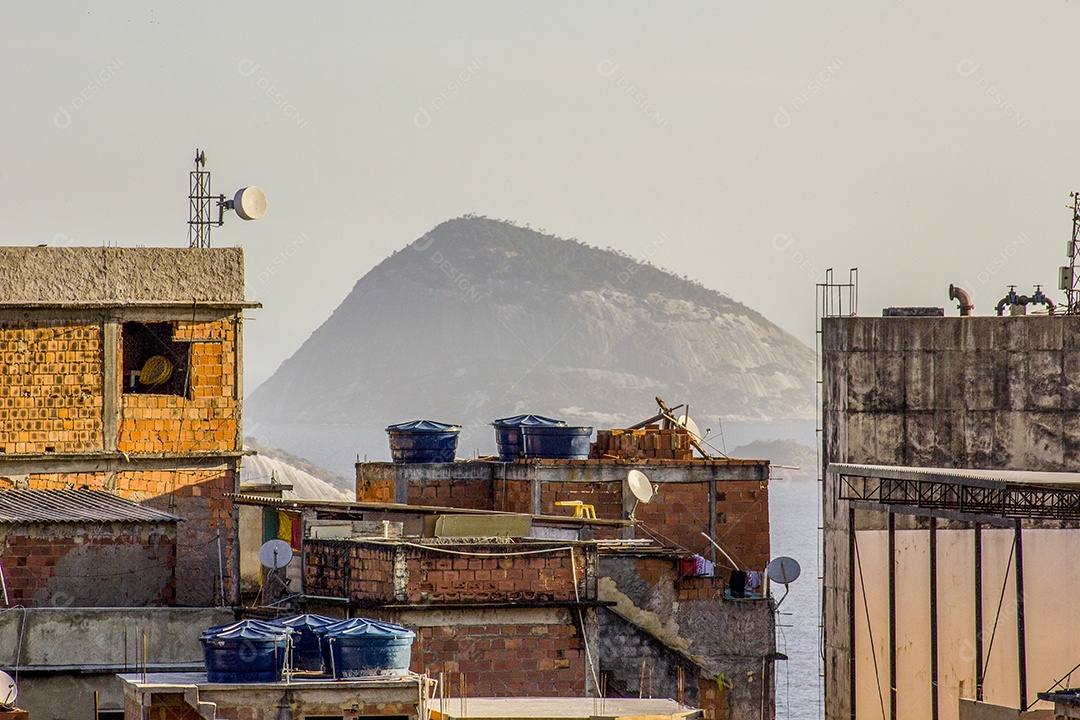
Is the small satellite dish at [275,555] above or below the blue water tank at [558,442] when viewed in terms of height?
below

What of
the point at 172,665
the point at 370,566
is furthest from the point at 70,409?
the point at 370,566

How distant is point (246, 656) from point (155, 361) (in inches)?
481

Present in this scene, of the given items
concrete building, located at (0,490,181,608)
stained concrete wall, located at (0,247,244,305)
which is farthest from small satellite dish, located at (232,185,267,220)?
concrete building, located at (0,490,181,608)

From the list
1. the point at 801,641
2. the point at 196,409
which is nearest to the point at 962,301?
the point at 196,409

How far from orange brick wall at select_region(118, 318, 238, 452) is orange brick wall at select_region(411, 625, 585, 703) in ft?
29.1

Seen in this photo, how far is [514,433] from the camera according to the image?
39406 millimetres

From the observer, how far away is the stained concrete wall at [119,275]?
31.7 m

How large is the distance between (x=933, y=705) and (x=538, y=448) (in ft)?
33.0

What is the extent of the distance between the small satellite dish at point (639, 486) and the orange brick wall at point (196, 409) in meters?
8.10

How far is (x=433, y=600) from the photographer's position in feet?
83.2

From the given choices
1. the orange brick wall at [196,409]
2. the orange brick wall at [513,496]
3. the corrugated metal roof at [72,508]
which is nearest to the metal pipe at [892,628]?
the orange brick wall at [513,496]

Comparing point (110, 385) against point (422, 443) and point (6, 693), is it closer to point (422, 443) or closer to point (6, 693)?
point (422, 443)

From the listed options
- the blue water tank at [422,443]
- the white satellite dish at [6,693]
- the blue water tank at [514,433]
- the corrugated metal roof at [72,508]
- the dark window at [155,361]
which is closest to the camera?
the white satellite dish at [6,693]

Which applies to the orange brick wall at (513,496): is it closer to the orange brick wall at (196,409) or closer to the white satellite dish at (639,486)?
the white satellite dish at (639,486)
